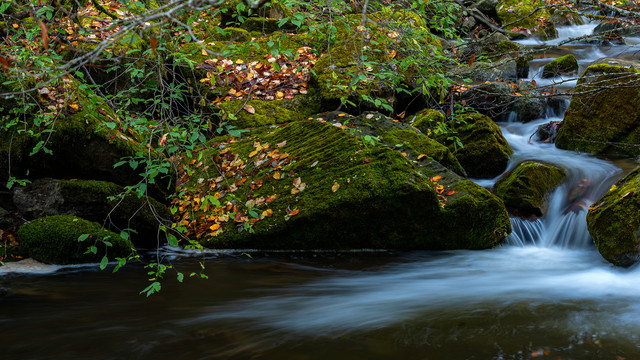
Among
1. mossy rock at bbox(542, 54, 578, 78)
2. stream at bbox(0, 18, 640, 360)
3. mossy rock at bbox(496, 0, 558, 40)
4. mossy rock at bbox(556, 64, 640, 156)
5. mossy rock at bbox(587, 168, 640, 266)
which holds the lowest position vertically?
stream at bbox(0, 18, 640, 360)

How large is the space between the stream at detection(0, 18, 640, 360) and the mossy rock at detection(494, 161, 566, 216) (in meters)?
0.71

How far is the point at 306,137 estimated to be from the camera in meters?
6.18

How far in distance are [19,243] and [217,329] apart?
305 cm

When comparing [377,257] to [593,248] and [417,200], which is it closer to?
[417,200]

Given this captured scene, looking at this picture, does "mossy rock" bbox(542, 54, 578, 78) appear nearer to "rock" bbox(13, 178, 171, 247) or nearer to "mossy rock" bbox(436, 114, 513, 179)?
"mossy rock" bbox(436, 114, 513, 179)

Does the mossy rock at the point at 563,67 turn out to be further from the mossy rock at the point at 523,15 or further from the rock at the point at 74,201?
the rock at the point at 74,201

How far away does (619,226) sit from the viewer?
467cm

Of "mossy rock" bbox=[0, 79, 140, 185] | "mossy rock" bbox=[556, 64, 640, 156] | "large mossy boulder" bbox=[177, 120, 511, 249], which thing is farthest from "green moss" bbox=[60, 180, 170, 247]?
"mossy rock" bbox=[556, 64, 640, 156]

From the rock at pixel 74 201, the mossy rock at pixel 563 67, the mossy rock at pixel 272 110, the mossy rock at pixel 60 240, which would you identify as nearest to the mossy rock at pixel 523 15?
the mossy rock at pixel 563 67

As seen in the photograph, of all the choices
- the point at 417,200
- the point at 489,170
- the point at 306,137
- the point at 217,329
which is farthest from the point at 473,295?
the point at 489,170

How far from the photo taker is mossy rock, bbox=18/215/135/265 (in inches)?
188

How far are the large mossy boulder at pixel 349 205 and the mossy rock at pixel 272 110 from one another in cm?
147

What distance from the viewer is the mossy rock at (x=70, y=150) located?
545 cm

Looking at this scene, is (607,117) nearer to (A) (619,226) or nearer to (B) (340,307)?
(A) (619,226)
